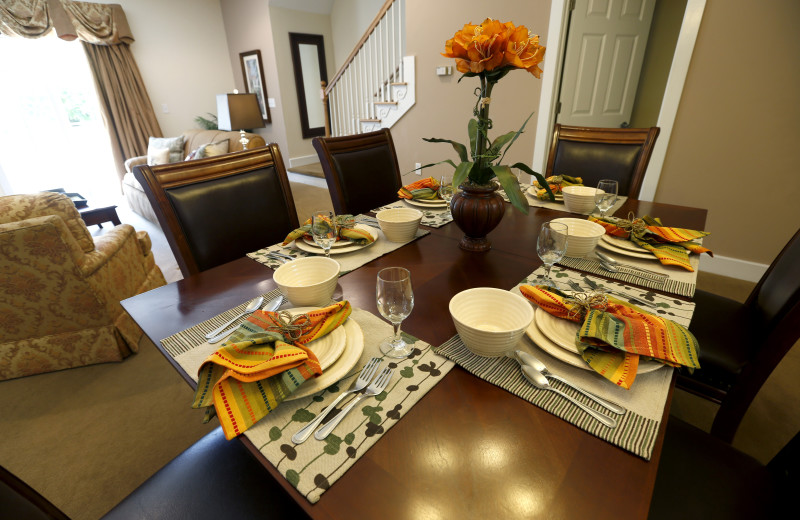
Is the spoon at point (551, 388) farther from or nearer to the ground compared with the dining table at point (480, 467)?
farther from the ground

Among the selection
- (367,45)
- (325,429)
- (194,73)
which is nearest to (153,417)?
(325,429)

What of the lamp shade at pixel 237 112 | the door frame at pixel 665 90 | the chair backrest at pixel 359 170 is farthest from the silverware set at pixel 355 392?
the lamp shade at pixel 237 112

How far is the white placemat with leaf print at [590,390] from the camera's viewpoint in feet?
1.58

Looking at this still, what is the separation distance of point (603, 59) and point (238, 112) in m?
3.32

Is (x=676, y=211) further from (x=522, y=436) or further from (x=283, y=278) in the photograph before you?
(x=283, y=278)

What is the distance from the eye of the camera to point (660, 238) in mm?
1002

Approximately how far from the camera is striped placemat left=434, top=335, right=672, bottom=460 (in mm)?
473

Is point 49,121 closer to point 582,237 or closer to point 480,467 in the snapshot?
point 582,237

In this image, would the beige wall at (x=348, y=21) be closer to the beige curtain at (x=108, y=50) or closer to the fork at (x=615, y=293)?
the beige curtain at (x=108, y=50)

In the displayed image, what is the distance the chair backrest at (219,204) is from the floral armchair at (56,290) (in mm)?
735

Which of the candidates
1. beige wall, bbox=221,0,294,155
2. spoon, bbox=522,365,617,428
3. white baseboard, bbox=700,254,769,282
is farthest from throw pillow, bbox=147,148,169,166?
white baseboard, bbox=700,254,769,282

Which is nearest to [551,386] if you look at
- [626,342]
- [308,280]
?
[626,342]

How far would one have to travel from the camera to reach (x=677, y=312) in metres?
0.73

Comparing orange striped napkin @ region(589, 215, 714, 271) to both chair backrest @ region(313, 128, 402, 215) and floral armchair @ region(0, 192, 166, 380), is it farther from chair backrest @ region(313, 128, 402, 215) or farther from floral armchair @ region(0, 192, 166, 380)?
floral armchair @ region(0, 192, 166, 380)
